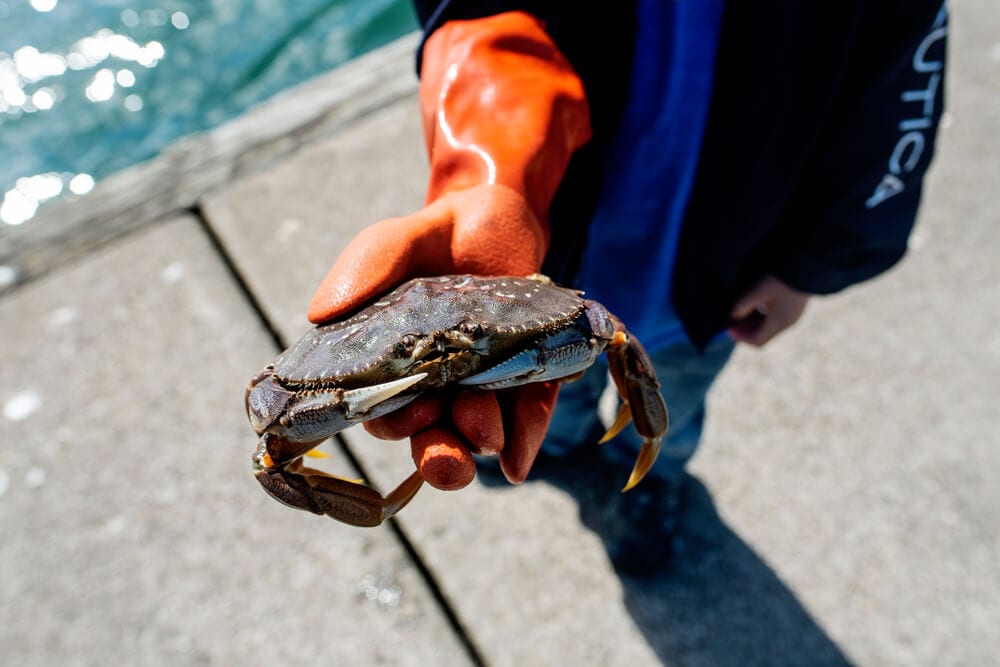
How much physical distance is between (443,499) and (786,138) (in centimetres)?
159

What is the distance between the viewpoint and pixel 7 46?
5.36m

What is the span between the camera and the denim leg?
2.47m

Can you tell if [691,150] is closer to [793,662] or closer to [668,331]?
[668,331]

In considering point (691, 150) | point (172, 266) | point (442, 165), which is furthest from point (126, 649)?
point (691, 150)

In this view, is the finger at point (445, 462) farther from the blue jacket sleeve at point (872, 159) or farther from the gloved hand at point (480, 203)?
the blue jacket sleeve at point (872, 159)

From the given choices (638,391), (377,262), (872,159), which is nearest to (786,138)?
(872,159)

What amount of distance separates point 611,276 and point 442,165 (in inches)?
25.9

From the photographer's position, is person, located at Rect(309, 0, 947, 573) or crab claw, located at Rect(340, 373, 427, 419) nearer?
crab claw, located at Rect(340, 373, 427, 419)

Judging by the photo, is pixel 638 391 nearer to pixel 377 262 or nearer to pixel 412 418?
pixel 412 418

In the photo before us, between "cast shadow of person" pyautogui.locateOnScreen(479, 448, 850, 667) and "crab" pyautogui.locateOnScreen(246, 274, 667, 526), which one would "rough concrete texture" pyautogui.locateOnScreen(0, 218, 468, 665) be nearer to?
"cast shadow of person" pyautogui.locateOnScreen(479, 448, 850, 667)

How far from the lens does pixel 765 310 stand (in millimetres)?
2359

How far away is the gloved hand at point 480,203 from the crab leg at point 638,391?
0.55 ft

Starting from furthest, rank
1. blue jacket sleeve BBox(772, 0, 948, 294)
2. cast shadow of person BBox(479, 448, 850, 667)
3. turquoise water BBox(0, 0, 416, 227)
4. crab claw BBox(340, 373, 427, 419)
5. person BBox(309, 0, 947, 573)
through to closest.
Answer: turquoise water BBox(0, 0, 416, 227)
cast shadow of person BBox(479, 448, 850, 667)
blue jacket sleeve BBox(772, 0, 948, 294)
person BBox(309, 0, 947, 573)
crab claw BBox(340, 373, 427, 419)

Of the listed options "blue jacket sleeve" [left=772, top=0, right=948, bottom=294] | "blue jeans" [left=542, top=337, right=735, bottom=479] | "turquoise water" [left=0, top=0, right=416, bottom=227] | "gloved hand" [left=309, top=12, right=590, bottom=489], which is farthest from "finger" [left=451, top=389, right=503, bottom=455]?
"turquoise water" [left=0, top=0, right=416, bottom=227]
